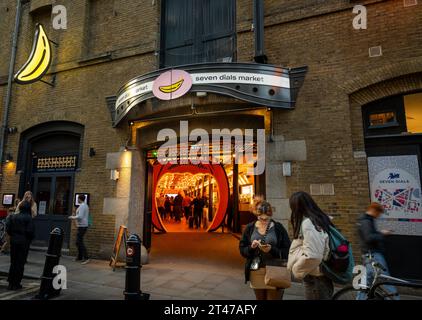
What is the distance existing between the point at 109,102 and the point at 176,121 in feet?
7.68

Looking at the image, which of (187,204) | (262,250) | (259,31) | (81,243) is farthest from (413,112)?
(187,204)

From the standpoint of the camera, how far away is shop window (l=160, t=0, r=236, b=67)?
811 cm

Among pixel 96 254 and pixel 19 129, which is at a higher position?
pixel 19 129

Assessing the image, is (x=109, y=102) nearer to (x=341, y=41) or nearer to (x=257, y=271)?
(x=341, y=41)

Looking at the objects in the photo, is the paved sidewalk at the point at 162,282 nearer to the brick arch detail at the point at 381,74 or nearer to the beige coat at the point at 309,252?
the beige coat at the point at 309,252

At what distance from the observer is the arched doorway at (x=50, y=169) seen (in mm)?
9250

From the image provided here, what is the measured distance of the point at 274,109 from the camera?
6801mm

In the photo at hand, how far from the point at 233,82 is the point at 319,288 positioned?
184 inches

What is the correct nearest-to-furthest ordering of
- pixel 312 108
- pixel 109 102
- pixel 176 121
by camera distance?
pixel 312 108
pixel 176 121
pixel 109 102

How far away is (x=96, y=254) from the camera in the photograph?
8008mm

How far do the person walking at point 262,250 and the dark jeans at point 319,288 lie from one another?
45cm

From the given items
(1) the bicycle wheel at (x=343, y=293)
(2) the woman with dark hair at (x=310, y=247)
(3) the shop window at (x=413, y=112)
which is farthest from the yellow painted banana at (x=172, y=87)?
(1) the bicycle wheel at (x=343, y=293)

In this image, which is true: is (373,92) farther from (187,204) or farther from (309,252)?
(187,204)
